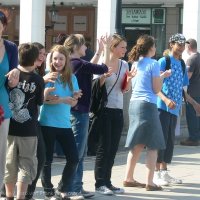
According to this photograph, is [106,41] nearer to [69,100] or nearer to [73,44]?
[73,44]

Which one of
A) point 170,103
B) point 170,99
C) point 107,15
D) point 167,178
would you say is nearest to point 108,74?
point 170,103

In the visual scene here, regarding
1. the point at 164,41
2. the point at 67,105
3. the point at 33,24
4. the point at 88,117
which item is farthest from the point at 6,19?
the point at 164,41

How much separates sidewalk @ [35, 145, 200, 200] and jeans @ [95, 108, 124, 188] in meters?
0.25

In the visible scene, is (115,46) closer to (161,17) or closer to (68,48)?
(68,48)

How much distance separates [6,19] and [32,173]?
1.54m

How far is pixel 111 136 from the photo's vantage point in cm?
826

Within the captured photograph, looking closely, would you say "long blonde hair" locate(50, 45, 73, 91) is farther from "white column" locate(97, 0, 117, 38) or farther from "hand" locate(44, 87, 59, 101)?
"white column" locate(97, 0, 117, 38)

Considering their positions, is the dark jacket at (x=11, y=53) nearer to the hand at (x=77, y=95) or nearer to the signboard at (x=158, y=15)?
the hand at (x=77, y=95)

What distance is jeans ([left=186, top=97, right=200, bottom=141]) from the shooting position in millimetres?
13539

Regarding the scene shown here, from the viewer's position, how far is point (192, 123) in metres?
13.7

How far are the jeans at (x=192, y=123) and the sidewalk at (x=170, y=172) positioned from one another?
2.60ft

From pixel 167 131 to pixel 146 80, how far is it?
949 millimetres

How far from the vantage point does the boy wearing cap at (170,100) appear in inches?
352

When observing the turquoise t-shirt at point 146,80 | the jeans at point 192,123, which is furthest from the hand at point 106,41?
the jeans at point 192,123
